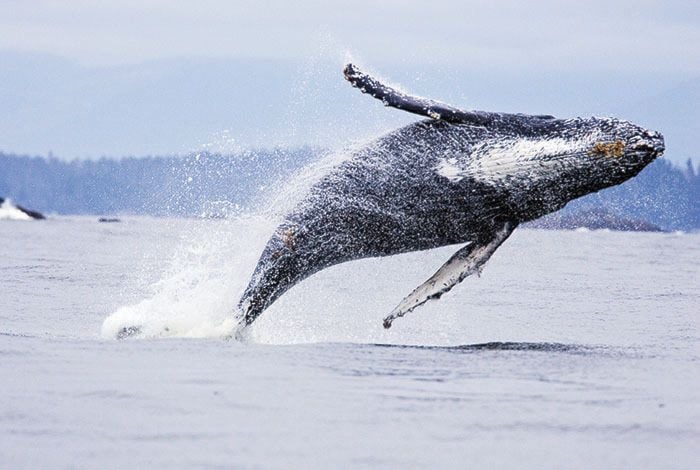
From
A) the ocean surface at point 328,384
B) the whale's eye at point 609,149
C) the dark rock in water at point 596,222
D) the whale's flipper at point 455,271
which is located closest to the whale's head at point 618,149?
the whale's eye at point 609,149

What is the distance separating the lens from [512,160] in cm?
1365

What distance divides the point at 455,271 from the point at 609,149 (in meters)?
2.10

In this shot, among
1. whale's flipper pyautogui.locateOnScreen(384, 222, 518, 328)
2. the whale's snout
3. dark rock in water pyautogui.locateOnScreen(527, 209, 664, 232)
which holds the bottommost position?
whale's flipper pyautogui.locateOnScreen(384, 222, 518, 328)

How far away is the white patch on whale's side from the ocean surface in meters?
1.83

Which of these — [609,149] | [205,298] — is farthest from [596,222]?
[205,298]

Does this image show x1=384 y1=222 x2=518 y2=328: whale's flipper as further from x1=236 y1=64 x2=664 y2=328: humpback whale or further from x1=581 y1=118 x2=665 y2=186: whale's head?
x1=581 y1=118 x2=665 y2=186: whale's head

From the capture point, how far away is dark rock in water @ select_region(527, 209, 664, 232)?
152m

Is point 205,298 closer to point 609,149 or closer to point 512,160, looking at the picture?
A: point 512,160

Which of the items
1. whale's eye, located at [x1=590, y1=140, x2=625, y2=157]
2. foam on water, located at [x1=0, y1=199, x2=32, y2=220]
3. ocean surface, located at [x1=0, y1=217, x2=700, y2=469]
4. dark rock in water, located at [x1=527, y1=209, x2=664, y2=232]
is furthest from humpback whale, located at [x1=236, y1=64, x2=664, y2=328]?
dark rock in water, located at [x1=527, y1=209, x2=664, y2=232]

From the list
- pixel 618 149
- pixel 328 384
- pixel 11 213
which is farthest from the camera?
pixel 11 213

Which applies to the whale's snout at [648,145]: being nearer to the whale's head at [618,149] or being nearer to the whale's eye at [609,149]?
the whale's head at [618,149]

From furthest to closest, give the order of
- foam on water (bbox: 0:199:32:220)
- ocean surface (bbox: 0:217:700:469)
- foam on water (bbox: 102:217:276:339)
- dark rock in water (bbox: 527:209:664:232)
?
dark rock in water (bbox: 527:209:664:232) < foam on water (bbox: 0:199:32:220) < foam on water (bbox: 102:217:276:339) < ocean surface (bbox: 0:217:700:469)

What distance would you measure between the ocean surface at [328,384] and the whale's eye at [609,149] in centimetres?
207

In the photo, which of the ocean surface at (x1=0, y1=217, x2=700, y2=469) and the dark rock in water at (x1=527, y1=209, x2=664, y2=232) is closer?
the ocean surface at (x1=0, y1=217, x2=700, y2=469)
